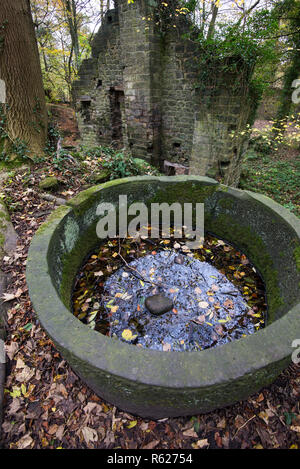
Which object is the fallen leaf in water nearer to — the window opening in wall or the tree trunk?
the tree trunk

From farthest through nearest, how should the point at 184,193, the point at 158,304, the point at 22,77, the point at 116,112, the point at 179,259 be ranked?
1. the point at 116,112
2. the point at 22,77
3. the point at 184,193
4. the point at 179,259
5. the point at 158,304

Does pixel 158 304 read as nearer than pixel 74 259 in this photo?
Yes

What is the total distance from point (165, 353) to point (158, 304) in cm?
96

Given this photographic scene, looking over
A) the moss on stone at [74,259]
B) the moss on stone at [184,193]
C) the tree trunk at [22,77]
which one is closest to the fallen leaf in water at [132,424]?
the moss on stone at [74,259]

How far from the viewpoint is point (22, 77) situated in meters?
4.20

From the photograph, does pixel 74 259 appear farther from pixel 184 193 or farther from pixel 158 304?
pixel 184 193

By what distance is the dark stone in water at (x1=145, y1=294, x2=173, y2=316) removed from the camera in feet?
7.88

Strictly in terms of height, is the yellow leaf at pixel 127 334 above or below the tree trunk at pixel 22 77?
below

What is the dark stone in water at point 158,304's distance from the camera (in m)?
2.40

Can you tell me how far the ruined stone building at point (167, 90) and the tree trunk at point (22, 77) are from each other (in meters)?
2.38

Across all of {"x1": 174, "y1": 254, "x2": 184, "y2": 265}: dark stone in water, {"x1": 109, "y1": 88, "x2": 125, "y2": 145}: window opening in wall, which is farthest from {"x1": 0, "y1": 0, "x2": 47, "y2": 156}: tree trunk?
{"x1": 174, "y1": 254, "x2": 184, "y2": 265}: dark stone in water

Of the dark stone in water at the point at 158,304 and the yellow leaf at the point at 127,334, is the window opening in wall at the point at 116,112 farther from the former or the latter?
the yellow leaf at the point at 127,334

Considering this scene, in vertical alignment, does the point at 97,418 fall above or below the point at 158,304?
below

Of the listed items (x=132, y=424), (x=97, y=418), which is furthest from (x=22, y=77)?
(x=132, y=424)
